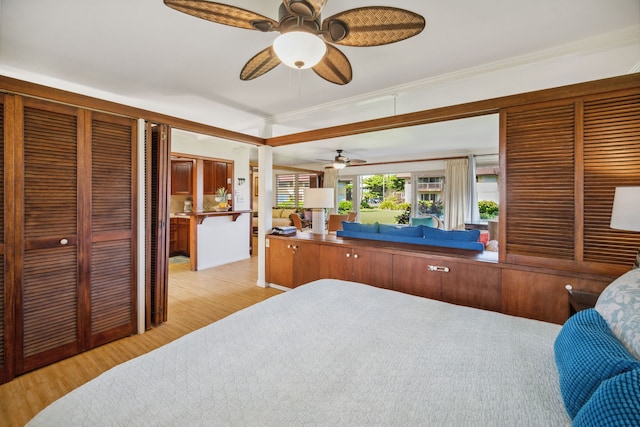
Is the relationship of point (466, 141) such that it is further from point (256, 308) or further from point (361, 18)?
point (256, 308)

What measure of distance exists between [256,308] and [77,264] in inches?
66.4

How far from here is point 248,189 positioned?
605 centimetres

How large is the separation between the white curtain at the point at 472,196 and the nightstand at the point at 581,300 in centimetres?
455

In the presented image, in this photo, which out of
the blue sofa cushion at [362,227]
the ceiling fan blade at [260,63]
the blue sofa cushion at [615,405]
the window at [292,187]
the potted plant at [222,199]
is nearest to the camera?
the blue sofa cushion at [615,405]

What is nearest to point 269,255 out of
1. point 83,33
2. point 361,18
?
point 83,33

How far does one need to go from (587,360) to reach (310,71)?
258cm

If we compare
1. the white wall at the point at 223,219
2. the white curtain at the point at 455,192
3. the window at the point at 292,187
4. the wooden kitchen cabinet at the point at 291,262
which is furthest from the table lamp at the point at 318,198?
the window at the point at 292,187

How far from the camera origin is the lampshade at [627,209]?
1.54 m

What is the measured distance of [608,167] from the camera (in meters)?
1.90

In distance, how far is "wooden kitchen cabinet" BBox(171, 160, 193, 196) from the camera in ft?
18.6

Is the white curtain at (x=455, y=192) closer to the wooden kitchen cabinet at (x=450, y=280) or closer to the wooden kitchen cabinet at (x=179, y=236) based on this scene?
the wooden kitchen cabinet at (x=450, y=280)

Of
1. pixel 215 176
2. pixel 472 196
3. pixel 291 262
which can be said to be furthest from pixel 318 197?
A: pixel 472 196

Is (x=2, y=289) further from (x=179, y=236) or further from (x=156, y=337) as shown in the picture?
(x=179, y=236)

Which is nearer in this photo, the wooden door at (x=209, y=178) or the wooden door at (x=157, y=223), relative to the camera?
the wooden door at (x=157, y=223)
